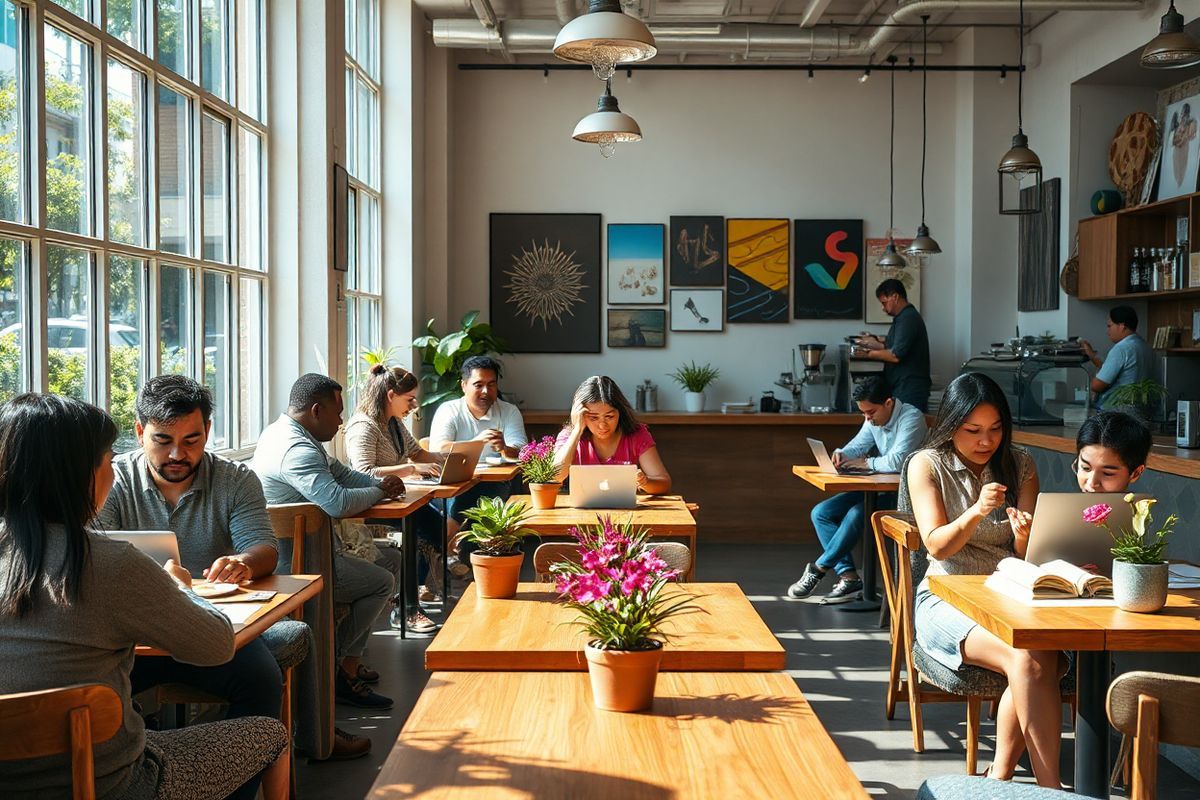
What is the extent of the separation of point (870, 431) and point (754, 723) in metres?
4.80

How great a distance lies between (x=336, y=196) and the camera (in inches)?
234

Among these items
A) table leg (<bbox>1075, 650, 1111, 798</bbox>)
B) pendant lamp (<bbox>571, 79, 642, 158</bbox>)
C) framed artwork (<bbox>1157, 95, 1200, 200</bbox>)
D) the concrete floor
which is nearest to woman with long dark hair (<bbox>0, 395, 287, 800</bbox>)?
the concrete floor

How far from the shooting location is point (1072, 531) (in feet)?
9.71

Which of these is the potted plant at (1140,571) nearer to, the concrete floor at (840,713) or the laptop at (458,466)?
the concrete floor at (840,713)

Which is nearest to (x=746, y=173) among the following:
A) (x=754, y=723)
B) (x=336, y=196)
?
(x=336, y=196)

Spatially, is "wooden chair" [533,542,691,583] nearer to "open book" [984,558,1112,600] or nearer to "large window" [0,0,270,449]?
"open book" [984,558,1112,600]

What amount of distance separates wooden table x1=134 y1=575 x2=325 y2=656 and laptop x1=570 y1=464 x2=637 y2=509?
1.53 meters

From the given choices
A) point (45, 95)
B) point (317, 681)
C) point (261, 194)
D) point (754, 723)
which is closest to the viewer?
point (754, 723)

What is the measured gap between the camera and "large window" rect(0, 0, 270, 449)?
322 cm

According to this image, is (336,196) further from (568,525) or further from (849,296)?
(849,296)

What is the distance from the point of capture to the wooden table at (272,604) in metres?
2.43

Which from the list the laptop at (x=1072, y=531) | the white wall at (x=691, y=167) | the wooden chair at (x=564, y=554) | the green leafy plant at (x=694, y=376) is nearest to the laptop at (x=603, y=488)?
the wooden chair at (x=564, y=554)

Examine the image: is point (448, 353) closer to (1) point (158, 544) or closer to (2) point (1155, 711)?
(1) point (158, 544)

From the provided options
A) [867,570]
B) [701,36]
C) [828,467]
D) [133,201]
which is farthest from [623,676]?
[701,36]
